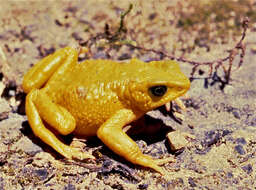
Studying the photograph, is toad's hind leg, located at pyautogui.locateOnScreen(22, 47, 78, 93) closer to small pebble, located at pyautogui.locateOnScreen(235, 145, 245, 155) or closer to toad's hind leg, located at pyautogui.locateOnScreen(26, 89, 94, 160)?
toad's hind leg, located at pyautogui.locateOnScreen(26, 89, 94, 160)

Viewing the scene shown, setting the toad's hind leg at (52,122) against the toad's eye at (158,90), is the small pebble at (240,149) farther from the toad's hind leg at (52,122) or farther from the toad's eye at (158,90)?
the toad's hind leg at (52,122)

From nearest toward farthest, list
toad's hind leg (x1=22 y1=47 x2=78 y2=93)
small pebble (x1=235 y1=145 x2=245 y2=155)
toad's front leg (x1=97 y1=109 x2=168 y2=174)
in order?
1. toad's front leg (x1=97 y1=109 x2=168 y2=174)
2. small pebble (x1=235 y1=145 x2=245 y2=155)
3. toad's hind leg (x1=22 y1=47 x2=78 y2=93)

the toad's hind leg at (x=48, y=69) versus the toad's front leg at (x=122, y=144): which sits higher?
the toad's hind leg at (x=48, y=69)

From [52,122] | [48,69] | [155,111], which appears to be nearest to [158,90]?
[155,111]

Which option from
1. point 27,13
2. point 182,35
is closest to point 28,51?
point 27,13

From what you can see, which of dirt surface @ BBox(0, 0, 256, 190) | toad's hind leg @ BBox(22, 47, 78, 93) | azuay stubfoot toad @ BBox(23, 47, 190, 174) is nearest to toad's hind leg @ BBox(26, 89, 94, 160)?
azuay stubfoot toad @ BBox(23, 47, 190, 174)

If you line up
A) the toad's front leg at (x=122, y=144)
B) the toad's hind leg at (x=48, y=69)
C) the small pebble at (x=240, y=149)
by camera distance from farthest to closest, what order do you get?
the toad's hind leg at (x=48, y=69)
the small pebble at (x=240, y=149)
the toad's front leg at (x=122, y=144)

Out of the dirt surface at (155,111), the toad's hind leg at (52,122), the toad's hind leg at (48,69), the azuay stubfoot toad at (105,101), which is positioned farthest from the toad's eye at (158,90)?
the toad's hind leg at (48,69)
